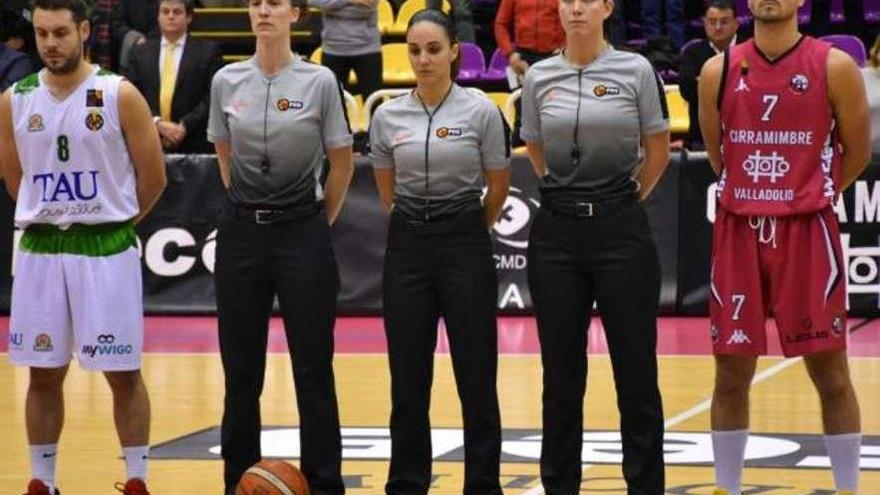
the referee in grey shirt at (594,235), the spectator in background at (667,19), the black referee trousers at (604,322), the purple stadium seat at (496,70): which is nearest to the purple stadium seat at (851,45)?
the spectator in background at (667,19)

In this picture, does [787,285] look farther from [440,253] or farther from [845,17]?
[845,17]

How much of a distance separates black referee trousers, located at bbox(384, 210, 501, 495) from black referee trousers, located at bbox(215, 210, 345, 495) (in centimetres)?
27

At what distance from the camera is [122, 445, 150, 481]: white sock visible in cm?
857

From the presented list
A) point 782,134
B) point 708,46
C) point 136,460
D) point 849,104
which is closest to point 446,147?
point 782,134

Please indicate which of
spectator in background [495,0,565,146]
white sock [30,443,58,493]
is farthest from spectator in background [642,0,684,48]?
white sock [30,443,58,493]

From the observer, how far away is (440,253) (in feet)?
27.7

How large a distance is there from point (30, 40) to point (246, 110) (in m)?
11.7

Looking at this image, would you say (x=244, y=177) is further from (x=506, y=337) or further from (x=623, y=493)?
(x=506, y=337)

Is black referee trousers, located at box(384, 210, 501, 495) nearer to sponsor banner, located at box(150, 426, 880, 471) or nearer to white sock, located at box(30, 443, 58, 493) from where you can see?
sponsor banner, located at box(150, 426, 880, 471)

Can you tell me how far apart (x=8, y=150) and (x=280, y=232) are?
4.08ft

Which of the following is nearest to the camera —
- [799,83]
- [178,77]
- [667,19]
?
[799,83]

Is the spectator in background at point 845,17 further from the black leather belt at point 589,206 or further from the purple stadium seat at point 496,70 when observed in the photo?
the black leather belt at point 589,206

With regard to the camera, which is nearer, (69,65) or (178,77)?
(69,65)

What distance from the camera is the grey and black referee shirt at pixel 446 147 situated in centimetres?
845
